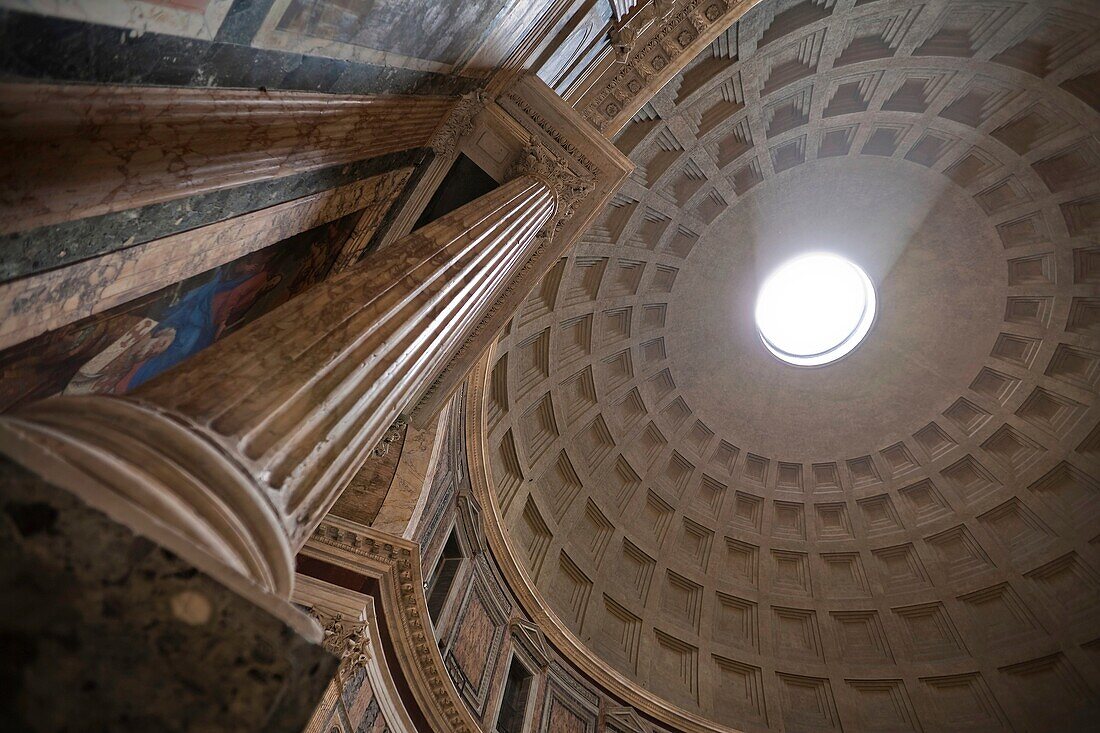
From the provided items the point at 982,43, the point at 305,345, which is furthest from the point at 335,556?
the point at 982,43

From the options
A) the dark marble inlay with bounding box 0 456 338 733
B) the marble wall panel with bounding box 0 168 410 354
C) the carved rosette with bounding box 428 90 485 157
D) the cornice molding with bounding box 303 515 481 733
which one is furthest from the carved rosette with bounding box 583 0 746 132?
the dark marble inlay with bounding box 0 456 338 733

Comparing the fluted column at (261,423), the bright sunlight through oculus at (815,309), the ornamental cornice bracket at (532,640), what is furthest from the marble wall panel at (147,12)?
the bright sunlight through oculus at (815,309)

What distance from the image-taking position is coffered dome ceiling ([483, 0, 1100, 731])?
1366 cm

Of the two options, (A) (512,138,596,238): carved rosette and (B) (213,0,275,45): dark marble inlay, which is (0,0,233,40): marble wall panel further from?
(A) (512,138,596,238): carved rosette

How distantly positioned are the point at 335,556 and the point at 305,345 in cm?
513

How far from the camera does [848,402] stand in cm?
1922

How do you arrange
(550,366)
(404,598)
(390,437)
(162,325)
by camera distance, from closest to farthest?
(162,325), (404,598), (390,437), (550,366)

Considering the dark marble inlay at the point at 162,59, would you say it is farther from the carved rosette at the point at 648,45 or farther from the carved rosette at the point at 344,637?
the carved rosette at the point at 344,637

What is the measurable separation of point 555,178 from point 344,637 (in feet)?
19.1

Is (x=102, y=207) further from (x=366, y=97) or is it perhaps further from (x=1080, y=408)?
(x=1080, y=408)

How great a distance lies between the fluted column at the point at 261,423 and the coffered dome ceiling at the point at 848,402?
8.37 m

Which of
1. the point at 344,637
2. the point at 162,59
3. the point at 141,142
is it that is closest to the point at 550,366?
the point at 344,637

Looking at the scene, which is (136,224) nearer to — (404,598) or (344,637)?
(344,637)

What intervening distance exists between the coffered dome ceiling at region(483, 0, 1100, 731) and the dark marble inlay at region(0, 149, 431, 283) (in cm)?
765
